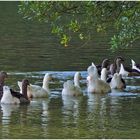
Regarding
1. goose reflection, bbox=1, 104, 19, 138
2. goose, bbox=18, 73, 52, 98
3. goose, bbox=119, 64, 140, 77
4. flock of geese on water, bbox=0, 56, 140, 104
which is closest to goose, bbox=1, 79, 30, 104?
flock of geese on water, bbox=0, 56, 140, 104

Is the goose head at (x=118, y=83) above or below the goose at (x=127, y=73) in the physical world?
below

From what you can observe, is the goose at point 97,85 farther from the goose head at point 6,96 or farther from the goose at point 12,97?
the goose head at point 6,96

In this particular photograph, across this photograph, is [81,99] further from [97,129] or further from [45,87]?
[97,129]

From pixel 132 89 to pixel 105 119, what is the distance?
7.55 metres

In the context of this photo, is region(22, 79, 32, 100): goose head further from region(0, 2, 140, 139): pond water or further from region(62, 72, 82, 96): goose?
region(62, 72, 82, 96): goose

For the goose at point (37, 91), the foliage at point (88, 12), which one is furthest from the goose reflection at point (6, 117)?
the foliage at point (88, 12)

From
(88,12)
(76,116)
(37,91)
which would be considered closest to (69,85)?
(37,91)

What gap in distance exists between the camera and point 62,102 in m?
28.0

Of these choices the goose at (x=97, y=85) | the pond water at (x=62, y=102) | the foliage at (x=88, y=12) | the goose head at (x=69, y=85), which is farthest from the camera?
the goose at (x=97, y=85)

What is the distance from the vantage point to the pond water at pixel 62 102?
2164 centimetres

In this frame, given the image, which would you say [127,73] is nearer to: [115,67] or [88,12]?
[115,67]

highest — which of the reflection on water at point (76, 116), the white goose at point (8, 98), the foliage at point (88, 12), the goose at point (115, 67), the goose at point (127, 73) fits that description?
the foliage at point (88, 12)

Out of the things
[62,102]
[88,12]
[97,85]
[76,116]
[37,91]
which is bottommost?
[76,116]

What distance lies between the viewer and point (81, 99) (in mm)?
29156
